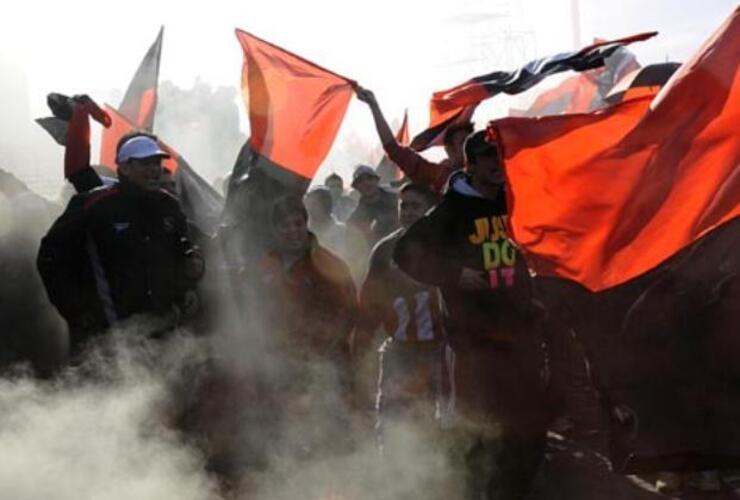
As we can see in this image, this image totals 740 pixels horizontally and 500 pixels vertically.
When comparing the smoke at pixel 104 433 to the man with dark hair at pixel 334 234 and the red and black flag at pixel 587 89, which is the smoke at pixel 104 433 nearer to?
the man with dark hair at pixel 334 234

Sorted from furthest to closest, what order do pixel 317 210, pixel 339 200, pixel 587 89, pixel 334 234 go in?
1. pixel 339 200
2. pixel 587 89
3. pixel 317 210
4. pixel 334 234

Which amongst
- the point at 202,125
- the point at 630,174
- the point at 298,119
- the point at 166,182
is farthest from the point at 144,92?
the point at 202,125

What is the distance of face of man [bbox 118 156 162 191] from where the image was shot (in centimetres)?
458

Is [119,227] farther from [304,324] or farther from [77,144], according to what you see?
[77,144]

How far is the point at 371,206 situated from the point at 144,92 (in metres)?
2.40

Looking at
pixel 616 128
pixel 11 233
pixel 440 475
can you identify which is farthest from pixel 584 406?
pixel 11 233

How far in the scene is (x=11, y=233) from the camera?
241 inches

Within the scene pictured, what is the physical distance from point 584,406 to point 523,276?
2.82 metres

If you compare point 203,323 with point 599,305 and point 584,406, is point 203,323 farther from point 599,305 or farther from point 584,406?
point 584,406

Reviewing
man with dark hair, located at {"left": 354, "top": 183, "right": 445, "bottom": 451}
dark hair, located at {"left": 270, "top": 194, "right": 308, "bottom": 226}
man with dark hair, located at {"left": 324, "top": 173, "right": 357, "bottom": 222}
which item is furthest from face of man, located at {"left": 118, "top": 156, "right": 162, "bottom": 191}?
man with dark hair, located at {"left": 324, "top": 173, "right": 357, "bottom": 222}

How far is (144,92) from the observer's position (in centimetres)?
785

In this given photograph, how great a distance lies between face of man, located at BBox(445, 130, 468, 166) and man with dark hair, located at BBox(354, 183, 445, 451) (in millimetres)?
746

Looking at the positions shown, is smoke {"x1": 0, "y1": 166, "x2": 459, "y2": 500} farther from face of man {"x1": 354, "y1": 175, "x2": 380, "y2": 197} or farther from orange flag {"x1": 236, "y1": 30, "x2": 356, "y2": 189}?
face of man {"x1": 354, "y1": 175, "x2": 380, "y2": 197}

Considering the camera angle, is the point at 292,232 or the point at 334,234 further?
the point at 334,234
